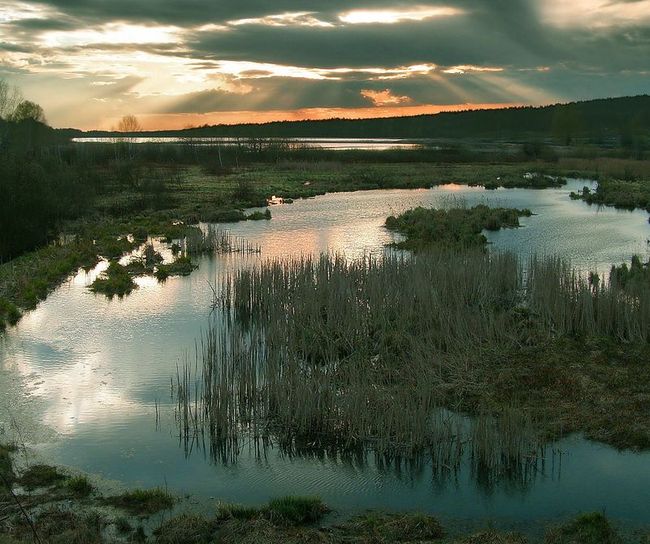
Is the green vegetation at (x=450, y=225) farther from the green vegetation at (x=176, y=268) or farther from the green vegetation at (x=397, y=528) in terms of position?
the green vegetation at (x=397, y=528)

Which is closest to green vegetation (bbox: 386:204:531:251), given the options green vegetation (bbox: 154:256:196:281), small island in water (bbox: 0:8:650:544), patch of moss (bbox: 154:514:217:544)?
small island in water (bbox: 0:8:650:544)

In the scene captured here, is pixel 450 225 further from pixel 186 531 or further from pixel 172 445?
pixel 186 531

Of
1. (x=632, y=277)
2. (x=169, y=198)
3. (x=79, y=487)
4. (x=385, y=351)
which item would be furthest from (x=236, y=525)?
(x=169, y=198)

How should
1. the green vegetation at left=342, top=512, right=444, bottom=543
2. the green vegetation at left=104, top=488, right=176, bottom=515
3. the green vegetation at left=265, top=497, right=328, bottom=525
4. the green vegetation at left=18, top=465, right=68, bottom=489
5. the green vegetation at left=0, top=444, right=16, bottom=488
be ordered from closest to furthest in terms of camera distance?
the green vegetation at left=342, top=512, right=444, bottom=543 < the green vegetation at left=265, top=497, right=328, bottom=525 < the green vegetation at left=104, top=488, right=176, bottom=515 < the green vegetation at left=0, top=444, right=16, bottom=488 < the green vegetation at left=18, top=465, right=68, bottom=489

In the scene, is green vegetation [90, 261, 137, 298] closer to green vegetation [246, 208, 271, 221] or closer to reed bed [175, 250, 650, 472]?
reed bed [175, 250, 650, 472]

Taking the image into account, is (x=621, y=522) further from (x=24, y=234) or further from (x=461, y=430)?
(x=24, y=234)

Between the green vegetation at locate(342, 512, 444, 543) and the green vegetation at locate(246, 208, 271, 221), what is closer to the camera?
the green vegetation at locate(342, 512, 444, 543)
